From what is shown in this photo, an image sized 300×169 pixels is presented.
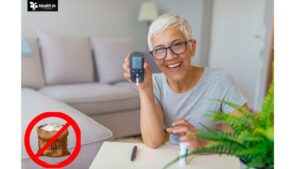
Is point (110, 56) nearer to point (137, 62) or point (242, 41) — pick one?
point (137, 62)

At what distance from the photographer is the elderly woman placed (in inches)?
30.1

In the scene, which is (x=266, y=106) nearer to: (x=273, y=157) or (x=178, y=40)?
(x=273, y=157)

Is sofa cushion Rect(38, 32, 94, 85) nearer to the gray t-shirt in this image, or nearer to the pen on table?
the gray t-shirt

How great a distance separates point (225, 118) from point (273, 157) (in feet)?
0.30

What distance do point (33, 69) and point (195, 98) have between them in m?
0.55

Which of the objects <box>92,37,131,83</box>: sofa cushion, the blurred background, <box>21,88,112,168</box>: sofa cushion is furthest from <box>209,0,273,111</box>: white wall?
<box>21,88,112,168</box>: sofa cushion

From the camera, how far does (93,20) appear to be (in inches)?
37.1

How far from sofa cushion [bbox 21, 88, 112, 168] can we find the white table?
101mm

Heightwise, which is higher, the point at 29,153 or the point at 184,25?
the point at 184,25

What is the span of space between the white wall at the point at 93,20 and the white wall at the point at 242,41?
0.78 feet

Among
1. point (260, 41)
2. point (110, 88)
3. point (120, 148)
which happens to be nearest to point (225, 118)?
point (120, 148)

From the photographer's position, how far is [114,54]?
956 millimetres

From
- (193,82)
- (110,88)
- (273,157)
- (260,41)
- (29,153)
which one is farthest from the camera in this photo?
(260,41)

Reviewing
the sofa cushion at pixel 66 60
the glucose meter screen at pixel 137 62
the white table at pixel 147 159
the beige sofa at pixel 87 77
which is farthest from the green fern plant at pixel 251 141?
the sofa cushion at pixel 66 60
